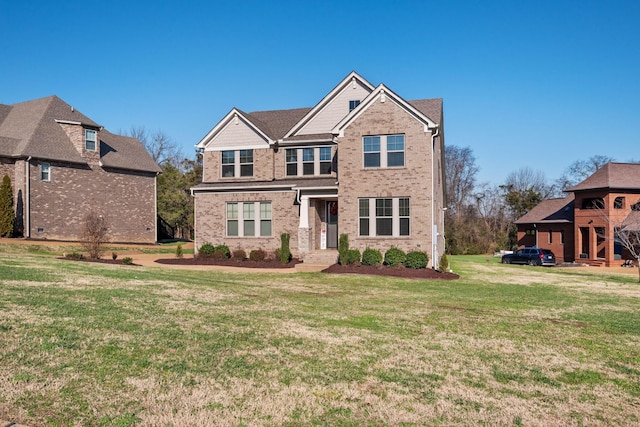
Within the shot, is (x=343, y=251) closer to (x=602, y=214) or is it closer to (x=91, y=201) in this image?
(x=91, y=201)

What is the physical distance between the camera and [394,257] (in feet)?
72.8

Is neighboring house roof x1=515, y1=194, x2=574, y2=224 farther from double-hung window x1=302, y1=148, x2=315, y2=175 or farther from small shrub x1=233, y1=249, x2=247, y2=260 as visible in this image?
small shrub x1=233, y1=249, x2=247, y2=260

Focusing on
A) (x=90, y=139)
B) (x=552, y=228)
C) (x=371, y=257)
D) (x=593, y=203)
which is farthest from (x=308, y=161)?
(x=552, y=228)

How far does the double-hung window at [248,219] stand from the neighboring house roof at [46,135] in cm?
1296

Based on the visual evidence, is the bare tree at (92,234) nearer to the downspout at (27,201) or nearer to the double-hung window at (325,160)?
the downspout at (27,201)

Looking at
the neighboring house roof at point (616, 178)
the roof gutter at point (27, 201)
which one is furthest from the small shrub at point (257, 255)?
the neighboring house roof at point (616, 178)

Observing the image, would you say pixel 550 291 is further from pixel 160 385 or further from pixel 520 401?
pixel 160 385

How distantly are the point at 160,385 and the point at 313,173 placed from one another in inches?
859

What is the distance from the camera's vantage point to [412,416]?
499cm

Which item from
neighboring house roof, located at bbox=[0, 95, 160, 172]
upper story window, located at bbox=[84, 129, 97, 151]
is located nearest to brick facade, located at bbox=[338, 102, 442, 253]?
neighboring house roof, located at bbox=[0, 95, 160, 172]

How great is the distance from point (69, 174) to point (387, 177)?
70.5 ft

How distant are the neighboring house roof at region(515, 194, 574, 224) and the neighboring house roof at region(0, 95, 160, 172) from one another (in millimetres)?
33960

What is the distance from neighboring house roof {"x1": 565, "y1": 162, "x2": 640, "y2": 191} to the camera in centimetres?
3684

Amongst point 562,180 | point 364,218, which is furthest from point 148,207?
point 562,180
